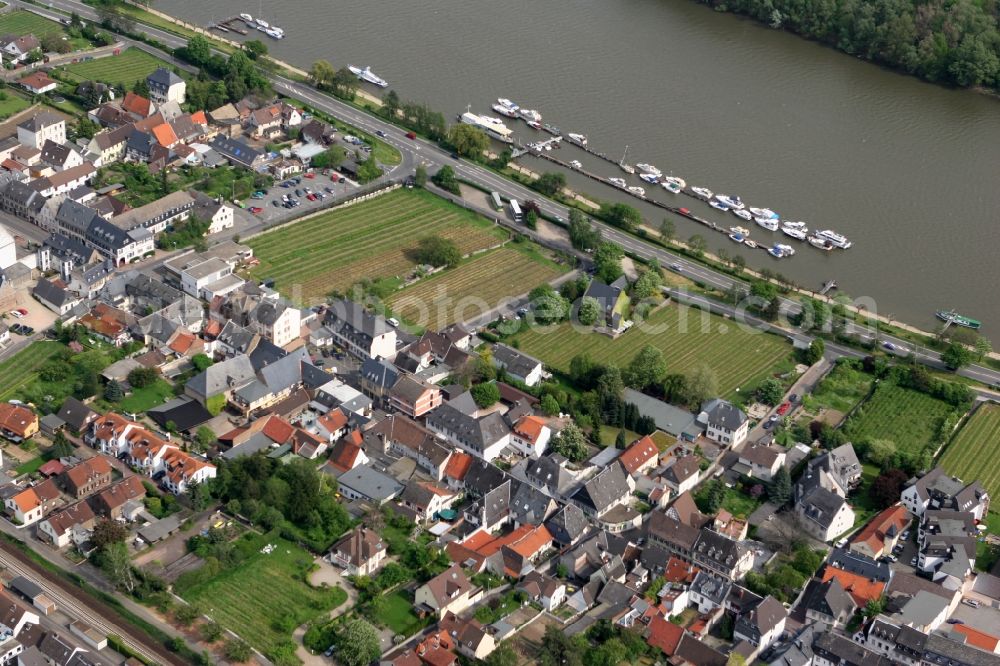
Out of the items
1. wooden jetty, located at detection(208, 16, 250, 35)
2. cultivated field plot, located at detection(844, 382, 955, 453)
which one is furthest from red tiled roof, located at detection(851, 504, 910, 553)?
wooden jetty, located at detection(208, 16, 250, 35)

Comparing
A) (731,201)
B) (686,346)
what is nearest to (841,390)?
(686,346)

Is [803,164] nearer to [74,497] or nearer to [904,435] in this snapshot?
[904,435]

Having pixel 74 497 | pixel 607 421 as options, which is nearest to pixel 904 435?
pixel 607 421

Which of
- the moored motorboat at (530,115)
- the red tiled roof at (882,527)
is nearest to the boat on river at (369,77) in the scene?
the moored motorboat at (530,115)

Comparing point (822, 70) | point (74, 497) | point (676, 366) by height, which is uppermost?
point (822, 70)

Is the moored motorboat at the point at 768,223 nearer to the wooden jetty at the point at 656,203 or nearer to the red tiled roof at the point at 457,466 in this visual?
the wooden jetty at the point at 656,203

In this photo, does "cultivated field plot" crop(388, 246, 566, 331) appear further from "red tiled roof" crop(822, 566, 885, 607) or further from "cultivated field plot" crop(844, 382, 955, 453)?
"red tiled roof" crop(822, 566, 885, 607)

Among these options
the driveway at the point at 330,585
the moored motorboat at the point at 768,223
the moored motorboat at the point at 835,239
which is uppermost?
the moored motorboat at the point at 835,239
